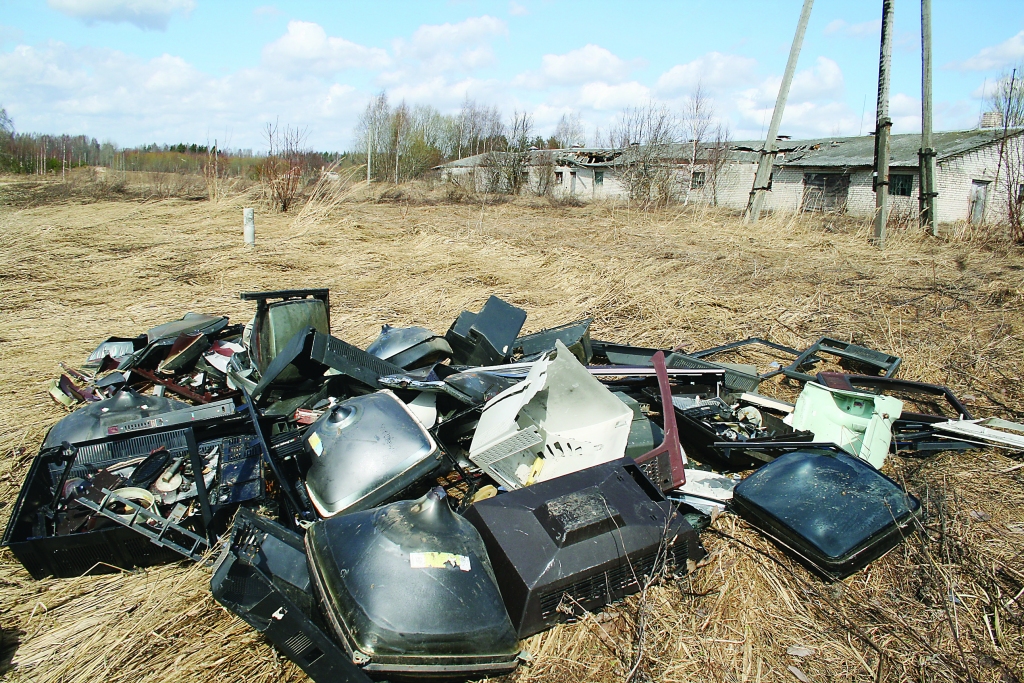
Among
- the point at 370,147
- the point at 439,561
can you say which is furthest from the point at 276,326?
the point at 370,147

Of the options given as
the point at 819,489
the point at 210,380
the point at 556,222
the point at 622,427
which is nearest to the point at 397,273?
the point at 210,380

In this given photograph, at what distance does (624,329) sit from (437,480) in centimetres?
322

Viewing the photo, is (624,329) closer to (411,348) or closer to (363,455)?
(411,348)

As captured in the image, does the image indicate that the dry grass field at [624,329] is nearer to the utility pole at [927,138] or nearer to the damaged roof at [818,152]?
the utility pole at [927,138]

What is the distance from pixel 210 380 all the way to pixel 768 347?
15.8ft

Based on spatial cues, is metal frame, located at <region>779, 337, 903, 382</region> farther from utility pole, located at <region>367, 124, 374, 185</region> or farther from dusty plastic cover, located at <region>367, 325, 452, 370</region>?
utility pole, located at <region>367, 124, 374, 185</region>

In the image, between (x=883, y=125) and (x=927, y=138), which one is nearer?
(x=883, y=125)

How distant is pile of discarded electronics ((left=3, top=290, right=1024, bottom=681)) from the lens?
175 cm

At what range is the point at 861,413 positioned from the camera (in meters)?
3.51

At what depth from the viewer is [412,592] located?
1.72 m

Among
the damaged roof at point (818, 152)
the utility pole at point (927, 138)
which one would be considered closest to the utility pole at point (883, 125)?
the utility pole at point (927, 138)

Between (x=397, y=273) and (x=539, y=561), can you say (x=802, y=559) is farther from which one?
(x=397, y=273)

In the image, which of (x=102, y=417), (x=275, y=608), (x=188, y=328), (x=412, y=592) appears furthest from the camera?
(x=188, y=328)

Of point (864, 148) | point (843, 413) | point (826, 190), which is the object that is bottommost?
point (843, 413)
